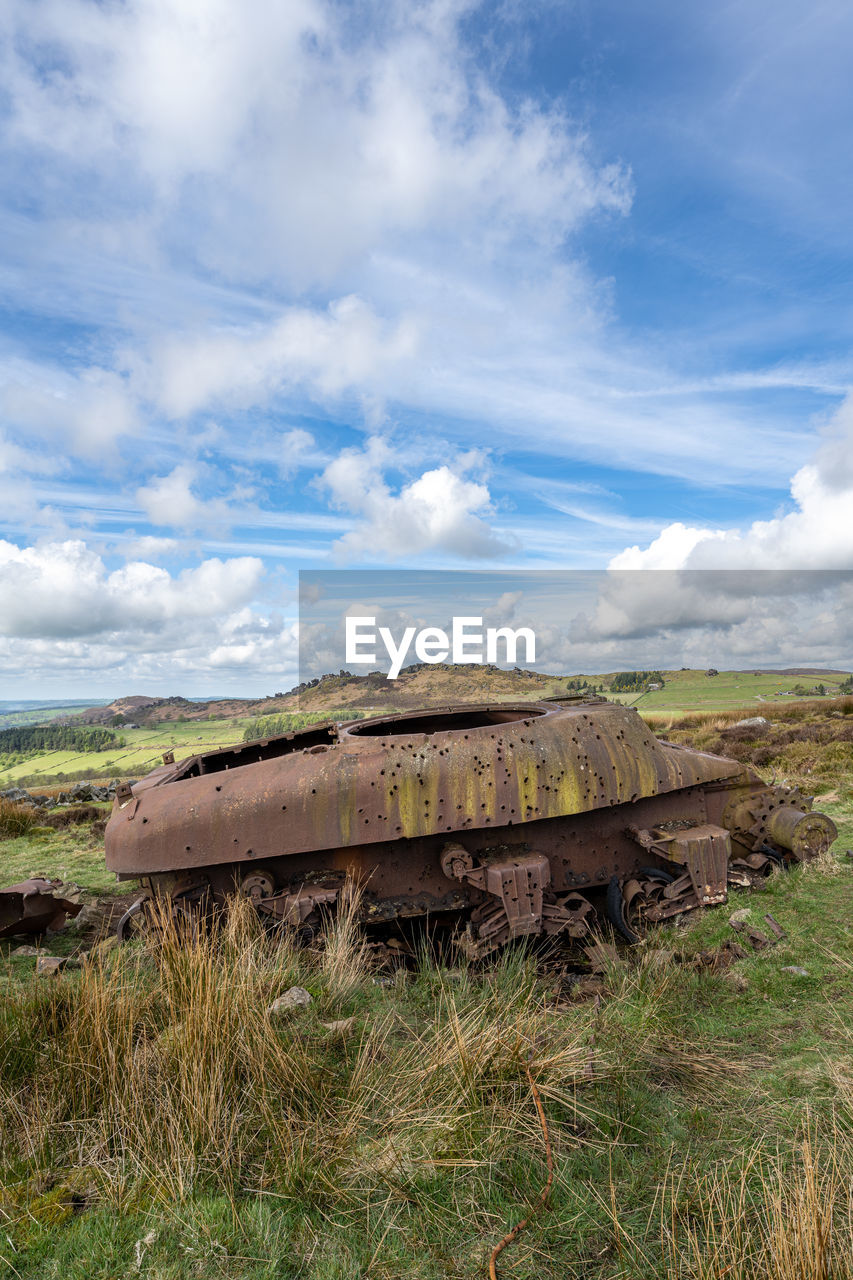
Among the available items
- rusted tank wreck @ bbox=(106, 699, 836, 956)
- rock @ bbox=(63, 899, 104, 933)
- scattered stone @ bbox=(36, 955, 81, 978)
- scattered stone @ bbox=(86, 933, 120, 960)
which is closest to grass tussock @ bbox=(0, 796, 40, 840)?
rock @ bbox=(63, 899, 104, 933)

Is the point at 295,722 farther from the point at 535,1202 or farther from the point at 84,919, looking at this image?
the point at 535,1202

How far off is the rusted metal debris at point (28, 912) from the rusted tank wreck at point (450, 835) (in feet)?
4.76

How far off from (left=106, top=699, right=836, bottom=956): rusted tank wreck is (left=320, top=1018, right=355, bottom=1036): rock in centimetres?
140

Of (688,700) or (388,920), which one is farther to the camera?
(688,700)

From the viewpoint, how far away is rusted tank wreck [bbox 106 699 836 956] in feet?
17.3

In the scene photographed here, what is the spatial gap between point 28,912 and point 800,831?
735cm

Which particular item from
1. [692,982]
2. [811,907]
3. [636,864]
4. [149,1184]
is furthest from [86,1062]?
[811,907]

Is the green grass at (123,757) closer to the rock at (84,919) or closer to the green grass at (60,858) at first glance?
the green grass at (60,858)

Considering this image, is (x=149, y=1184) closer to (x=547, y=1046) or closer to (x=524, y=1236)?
(x=524, y=1236)

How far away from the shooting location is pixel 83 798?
19.0 metres

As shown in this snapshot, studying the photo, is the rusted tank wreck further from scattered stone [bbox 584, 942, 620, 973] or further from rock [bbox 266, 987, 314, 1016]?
rock [bbox 266, 987, 314, 1016]

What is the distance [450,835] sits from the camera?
5516 millimetres

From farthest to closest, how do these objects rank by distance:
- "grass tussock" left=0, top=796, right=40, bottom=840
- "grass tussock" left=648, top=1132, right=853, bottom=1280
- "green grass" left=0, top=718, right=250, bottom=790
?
1. "green grass" left=0, top=718, right=250, bottom=790
2. "grass tussock" left=0, top=796, right=40, bottom=840
3. "grass tussock" left=648, top=1132, right=853, bottom=1280

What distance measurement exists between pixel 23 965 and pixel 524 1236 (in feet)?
15.8
